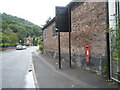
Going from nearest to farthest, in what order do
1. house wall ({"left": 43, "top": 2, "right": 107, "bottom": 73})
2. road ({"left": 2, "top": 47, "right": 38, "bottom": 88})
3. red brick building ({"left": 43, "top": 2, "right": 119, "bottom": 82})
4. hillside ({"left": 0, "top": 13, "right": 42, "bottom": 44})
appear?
road ({"left": 2, "top": 47, "right": 38, "bottom": 88}) < red brick building ({"left": 43, "top": 2, "right": 119, "bottom": 82}) < house wall ({"left": 43, "top": 2, "right": 107, "bottom": 73}) < hillside ({"left": 0, "top": 13, "right": 42, "bottom": 44})

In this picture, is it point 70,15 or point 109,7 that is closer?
point 109,7

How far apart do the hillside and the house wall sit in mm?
28751

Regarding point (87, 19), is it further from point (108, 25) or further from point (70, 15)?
point (70, 15)

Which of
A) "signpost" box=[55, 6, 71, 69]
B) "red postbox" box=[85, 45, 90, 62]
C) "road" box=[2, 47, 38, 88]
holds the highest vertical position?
"signpost" box=[55, 6, 71, 69]

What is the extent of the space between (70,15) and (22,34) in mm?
59441

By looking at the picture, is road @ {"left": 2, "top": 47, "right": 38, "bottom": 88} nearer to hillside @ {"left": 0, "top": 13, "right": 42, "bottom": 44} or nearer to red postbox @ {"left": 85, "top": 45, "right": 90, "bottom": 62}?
red postbox @ {"left": 85, "top": 45, "right": 90, "bottom": 62}

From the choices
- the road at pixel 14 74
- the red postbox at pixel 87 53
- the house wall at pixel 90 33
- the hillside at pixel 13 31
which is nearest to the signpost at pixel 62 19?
the house wall at pixel 90 33

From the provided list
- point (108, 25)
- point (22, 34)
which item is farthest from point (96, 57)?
point (22, 34)

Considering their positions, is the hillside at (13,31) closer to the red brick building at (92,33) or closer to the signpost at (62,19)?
the signpost at (62,19)

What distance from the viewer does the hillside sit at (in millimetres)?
38438

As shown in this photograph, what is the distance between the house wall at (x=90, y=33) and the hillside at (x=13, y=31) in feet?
94.3

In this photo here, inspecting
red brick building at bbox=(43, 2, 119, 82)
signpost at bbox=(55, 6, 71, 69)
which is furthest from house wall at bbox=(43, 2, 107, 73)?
signpost at bbox=(55, 6, 71, 69)

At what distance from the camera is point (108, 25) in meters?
4.72

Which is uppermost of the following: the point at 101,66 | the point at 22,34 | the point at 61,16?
the point at 22,34
